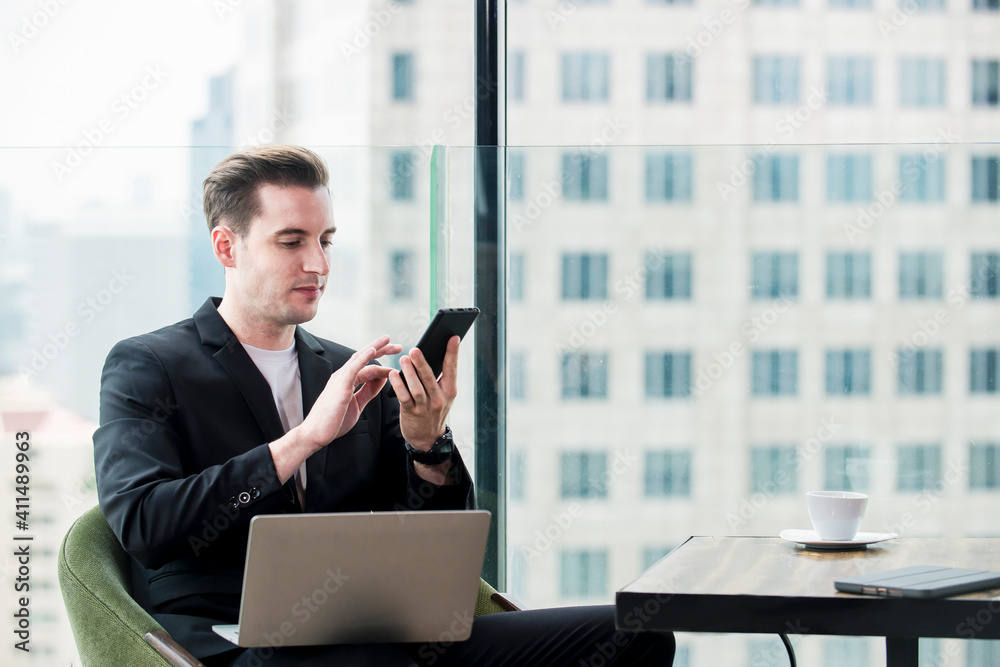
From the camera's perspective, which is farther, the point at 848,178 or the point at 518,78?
the point at 518,78

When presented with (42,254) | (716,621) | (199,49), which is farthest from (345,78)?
(716,621)

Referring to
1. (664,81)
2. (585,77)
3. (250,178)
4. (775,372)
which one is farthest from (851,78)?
(250,178)

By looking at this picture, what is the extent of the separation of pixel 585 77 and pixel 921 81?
264cm

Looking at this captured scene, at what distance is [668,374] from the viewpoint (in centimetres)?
234

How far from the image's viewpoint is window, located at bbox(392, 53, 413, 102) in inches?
207

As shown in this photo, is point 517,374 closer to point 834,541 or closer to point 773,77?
point 834,541

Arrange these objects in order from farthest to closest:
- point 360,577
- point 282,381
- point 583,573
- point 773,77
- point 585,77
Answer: point 773,77
point 585,77
point 583,573
point 282,381
point 360,577

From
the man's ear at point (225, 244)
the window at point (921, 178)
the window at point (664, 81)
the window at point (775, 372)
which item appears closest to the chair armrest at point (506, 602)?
the man's ear at point (225, 244)

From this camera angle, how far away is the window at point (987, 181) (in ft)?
7.59

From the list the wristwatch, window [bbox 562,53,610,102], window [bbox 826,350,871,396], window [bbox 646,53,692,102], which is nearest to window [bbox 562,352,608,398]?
window [bbox 826,350,871,396]

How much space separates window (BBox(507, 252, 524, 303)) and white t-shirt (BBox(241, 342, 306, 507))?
28.5 inches

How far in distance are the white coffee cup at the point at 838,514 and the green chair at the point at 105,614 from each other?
0.97 metres

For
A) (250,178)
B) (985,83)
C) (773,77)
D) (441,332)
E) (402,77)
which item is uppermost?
(773,77)

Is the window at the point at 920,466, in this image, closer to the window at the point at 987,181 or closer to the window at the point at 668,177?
the window at the point at 987,181
